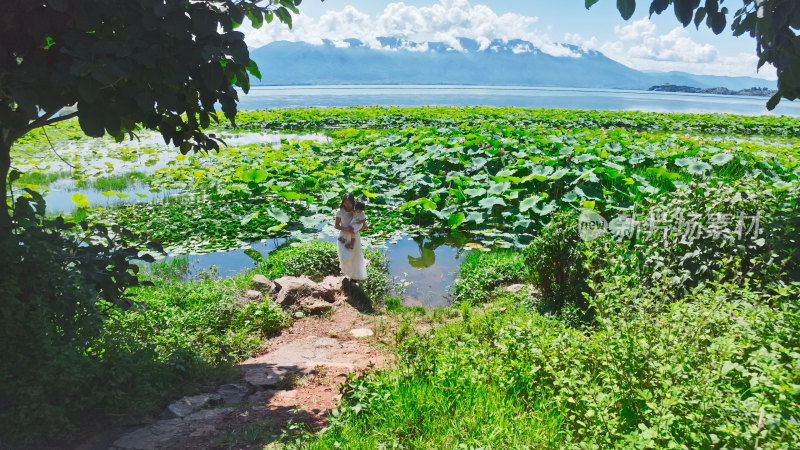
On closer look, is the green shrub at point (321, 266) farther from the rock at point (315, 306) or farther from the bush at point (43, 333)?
the bush at point (43, 333)

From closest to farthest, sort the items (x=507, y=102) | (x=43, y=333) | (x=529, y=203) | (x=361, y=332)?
(x=43, y=333) < (x=361, y=332) < (x=529, y=203) < (x=507, y=102)

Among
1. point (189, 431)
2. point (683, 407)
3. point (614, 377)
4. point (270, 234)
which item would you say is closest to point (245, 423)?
point (189, 431)

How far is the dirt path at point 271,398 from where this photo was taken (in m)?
3.21

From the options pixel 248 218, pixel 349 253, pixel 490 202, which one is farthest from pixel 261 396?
pixel 490 202

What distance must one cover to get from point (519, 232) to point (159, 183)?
8415 mm

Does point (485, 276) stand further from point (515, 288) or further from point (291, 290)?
point (291, 290)

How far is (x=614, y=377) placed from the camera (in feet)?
9.56

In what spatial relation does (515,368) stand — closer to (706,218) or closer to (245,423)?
(245,423)

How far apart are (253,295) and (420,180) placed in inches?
208

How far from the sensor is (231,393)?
394cm

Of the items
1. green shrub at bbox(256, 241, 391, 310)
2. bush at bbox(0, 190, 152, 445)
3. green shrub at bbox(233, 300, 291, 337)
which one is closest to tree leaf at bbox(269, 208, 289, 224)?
green shrub at bbox(256, 241, 391, 310)

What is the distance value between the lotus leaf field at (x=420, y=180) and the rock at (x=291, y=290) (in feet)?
5.70

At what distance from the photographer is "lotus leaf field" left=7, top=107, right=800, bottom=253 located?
→ 8508 millimetres

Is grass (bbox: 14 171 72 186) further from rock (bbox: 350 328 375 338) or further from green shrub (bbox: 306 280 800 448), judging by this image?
green shrub (bbox: 306 280 800 448)
